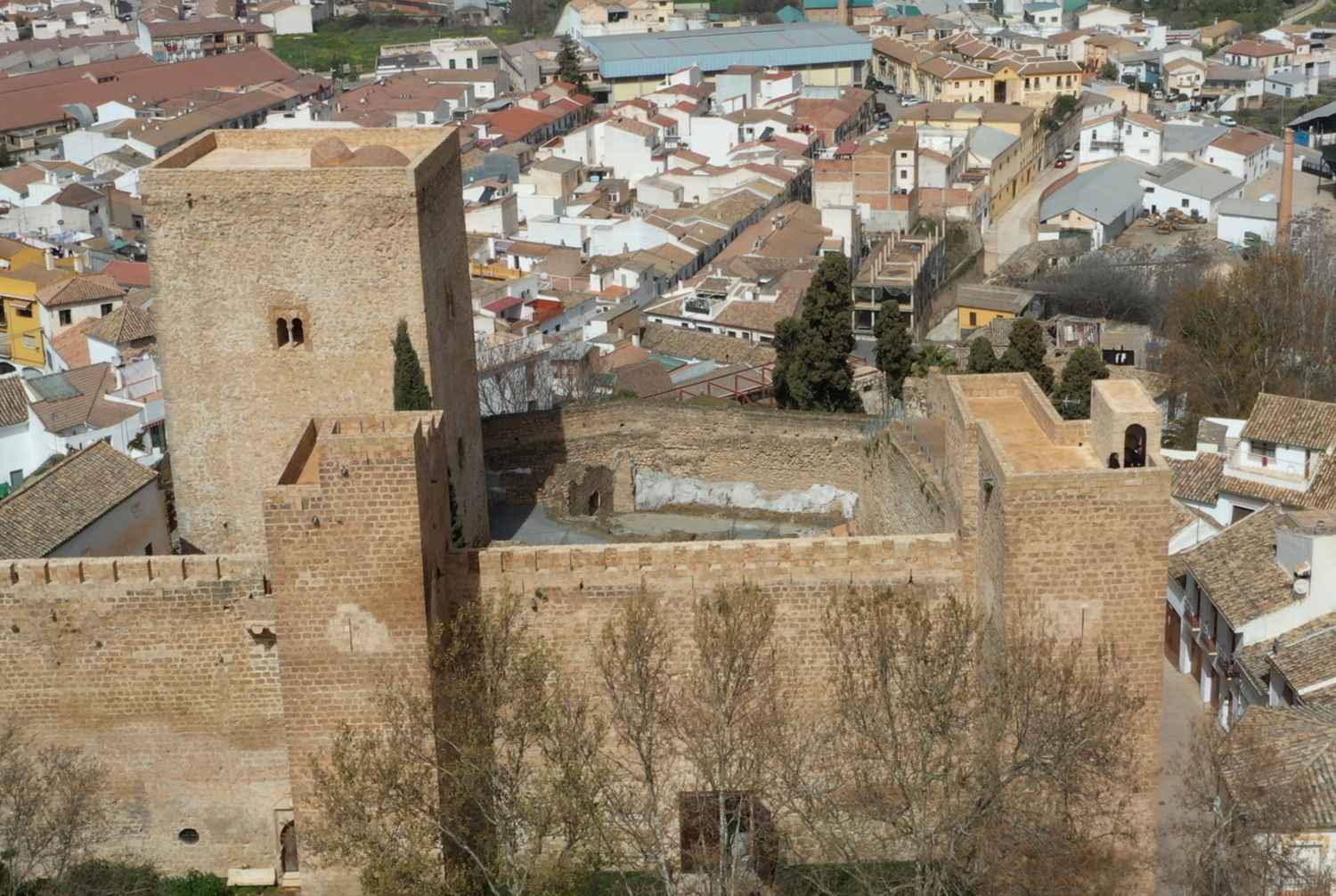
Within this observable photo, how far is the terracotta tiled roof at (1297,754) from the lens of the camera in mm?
17453

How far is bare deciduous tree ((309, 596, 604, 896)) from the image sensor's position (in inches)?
611

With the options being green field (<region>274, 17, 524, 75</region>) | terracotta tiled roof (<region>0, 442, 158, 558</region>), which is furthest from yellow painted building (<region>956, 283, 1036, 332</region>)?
green field (<region>274, 17, 524, 75</region>)

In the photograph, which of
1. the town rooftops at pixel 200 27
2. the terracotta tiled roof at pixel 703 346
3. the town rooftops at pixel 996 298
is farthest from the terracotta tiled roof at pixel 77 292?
the town rooftops at pixel 200 27

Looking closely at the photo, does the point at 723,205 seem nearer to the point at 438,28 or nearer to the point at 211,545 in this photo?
the point at 211,545

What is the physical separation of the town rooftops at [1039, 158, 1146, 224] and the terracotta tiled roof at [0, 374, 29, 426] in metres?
37.2

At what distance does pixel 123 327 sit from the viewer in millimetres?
42688

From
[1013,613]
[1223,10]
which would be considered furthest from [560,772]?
[1223,10]

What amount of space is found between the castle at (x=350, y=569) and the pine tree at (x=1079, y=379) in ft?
34.8

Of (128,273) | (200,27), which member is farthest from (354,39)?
(128,273)

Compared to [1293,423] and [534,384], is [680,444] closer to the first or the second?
[534,384]

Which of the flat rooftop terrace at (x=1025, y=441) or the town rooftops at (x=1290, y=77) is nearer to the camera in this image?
the flat rooftop terrace at (x=1025, y=441)

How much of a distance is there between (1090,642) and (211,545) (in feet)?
39.7

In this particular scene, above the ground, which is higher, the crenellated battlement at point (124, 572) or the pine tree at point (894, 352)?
the crenellated battlement at point (124, 572)

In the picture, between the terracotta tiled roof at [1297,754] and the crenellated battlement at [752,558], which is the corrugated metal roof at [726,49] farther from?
the crenellated battlement at [752,558]
